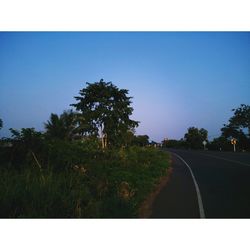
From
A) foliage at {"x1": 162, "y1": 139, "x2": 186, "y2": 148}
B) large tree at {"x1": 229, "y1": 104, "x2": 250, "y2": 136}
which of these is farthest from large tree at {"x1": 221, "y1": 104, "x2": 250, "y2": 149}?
foliage at {"x1": 162, "y1": 139, "x2": 186, "y2": 148}

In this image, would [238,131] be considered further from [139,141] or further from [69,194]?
[69,194]

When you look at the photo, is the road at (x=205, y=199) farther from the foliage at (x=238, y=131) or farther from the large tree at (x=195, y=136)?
the large tree at (x=195, y=136)

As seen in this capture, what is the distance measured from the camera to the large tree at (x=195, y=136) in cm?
7030

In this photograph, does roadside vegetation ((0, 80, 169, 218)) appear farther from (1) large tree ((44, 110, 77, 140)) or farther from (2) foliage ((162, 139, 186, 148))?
(2) foliage ((162, 139, 186, 148))

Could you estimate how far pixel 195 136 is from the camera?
2815 inches

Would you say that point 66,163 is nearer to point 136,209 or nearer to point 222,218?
point 136,209

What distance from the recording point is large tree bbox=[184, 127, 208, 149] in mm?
70300

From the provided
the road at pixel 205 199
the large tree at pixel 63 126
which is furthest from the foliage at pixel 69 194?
the large tree at pixel 63 126

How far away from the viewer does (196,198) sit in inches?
469

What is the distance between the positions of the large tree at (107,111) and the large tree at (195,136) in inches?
1666

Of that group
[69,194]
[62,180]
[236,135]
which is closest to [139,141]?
[236,135]

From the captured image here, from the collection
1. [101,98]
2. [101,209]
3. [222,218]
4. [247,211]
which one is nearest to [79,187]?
[101,209]

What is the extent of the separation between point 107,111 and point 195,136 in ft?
151
